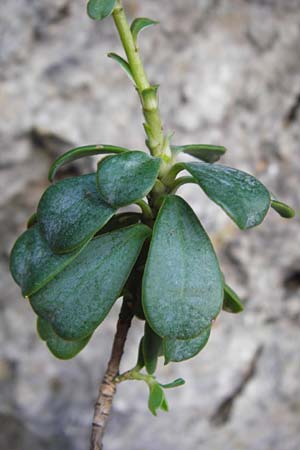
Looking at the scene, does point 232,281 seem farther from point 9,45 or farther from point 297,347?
point 9,45

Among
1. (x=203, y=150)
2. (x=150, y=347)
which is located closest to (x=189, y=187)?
(x=203, y=150)

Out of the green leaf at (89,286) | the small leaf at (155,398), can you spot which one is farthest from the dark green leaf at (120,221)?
the small leaf at (155,398)

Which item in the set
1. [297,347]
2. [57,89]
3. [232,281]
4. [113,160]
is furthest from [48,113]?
[113,160]

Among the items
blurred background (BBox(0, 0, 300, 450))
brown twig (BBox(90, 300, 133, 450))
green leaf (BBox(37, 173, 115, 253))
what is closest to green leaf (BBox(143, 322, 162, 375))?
brown twig (BBox(90, 300, 133, 450))

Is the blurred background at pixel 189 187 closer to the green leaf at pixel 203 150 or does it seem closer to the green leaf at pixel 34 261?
the green leaf at pixel 203 150

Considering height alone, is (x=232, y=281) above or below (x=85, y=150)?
below

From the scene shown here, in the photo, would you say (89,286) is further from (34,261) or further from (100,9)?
(100,9)

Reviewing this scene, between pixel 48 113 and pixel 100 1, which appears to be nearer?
pixel 100 1
